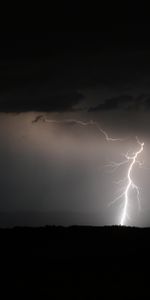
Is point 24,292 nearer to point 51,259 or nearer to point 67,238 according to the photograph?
point 51,259

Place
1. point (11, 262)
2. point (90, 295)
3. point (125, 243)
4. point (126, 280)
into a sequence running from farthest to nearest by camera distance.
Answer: point (125, 243)
point (11, 262)
point (126, 280)
point (90, 295)

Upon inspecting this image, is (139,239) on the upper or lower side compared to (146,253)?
upper

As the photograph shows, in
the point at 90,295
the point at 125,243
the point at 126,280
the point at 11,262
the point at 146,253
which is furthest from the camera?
the point at 125,243

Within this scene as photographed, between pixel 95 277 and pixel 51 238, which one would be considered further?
pixel 51 238

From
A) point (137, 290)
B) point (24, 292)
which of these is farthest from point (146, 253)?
point (24, 292)

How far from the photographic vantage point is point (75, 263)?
61.3 feet

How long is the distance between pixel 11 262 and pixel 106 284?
4118 mm

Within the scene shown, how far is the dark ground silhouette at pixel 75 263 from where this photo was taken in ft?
51.1

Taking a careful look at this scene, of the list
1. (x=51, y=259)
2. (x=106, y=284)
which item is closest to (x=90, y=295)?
(x=106, y=284)

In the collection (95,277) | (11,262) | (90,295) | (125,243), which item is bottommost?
(90,295)

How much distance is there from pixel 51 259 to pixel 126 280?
3729 millimetres

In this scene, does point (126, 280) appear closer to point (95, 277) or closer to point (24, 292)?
point (95, 277)

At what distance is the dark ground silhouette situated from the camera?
15562 millimetres

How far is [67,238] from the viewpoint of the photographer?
2317 centimetres
